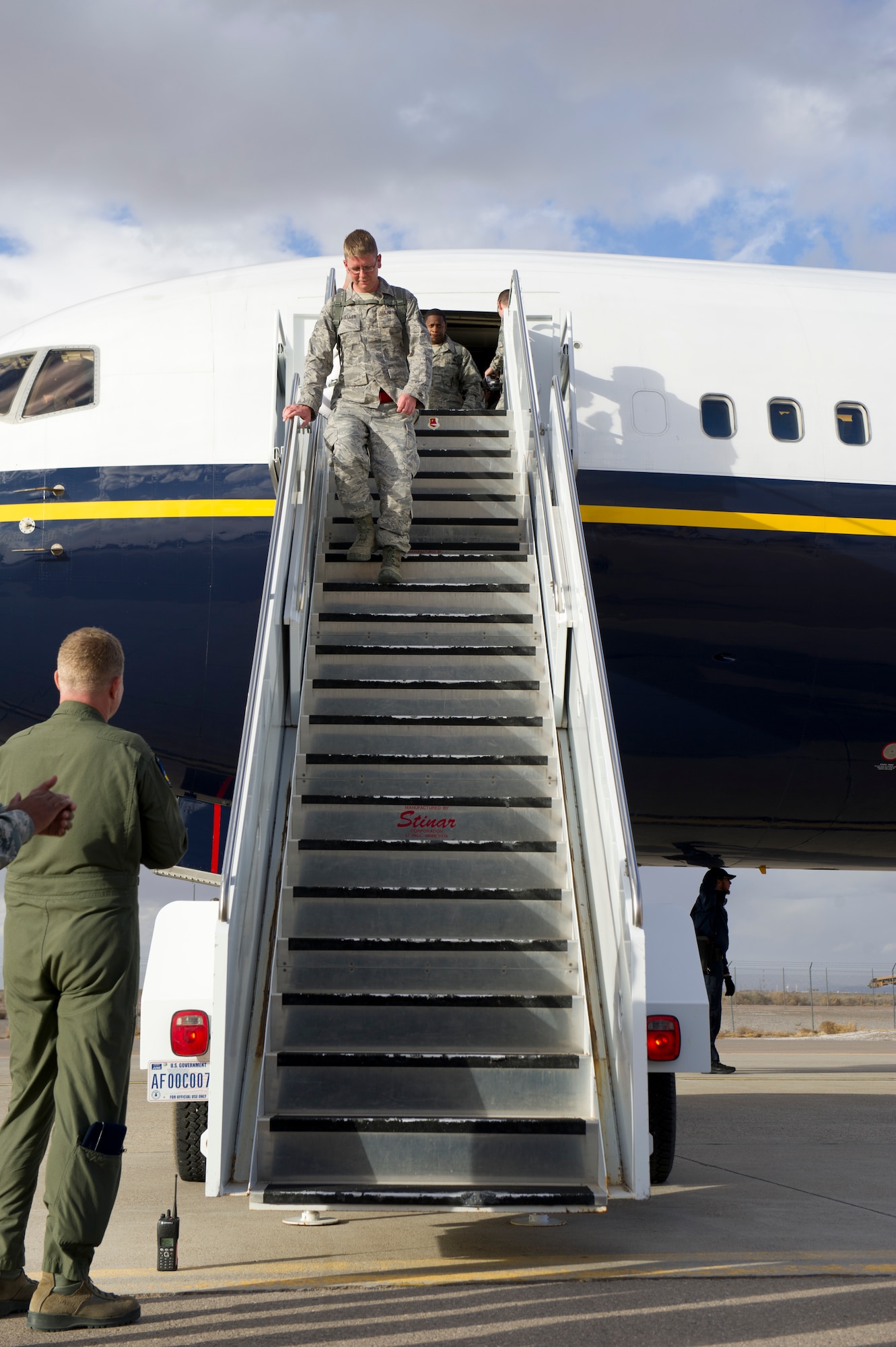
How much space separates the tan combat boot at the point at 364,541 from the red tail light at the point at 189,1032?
2.81 metres

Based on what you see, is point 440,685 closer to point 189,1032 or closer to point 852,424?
point 189,1032

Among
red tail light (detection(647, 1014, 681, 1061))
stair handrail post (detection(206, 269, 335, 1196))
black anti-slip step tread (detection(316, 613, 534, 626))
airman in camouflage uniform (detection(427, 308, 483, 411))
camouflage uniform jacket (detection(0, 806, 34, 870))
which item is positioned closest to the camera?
camouflage uniform jacket (detection(0, 806, 34, 870))

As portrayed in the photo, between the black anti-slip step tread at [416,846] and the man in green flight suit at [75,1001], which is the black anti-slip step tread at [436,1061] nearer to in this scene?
the man in green flight suit at [75,1001]

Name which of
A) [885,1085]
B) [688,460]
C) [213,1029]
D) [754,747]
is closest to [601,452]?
[688,460]

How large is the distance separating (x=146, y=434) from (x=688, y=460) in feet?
10.9

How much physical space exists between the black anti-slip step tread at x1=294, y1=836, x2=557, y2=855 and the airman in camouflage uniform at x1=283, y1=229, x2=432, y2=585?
184 cm

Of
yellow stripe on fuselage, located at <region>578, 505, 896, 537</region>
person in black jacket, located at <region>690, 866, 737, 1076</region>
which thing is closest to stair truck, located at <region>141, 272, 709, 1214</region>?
yellow stripe on fuselage, located at <region>578, 505, 896, 537</region>

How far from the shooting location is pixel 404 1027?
4.13 metres

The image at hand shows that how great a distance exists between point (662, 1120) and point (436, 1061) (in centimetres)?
201

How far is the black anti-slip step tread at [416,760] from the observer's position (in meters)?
5.03

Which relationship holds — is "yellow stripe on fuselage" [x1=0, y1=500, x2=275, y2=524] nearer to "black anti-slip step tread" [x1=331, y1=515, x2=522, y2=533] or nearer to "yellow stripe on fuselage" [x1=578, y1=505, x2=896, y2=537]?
"black anti-slip step tread" [x1=331, y1=515, x2=522, y2=533]

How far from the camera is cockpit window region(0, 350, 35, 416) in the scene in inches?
289

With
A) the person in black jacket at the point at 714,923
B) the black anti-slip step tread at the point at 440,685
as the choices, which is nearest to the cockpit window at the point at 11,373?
the black anti-slip step tread at the point at 440,685

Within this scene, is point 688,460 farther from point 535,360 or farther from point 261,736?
point 261,736
